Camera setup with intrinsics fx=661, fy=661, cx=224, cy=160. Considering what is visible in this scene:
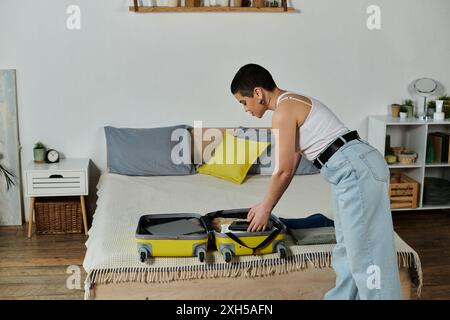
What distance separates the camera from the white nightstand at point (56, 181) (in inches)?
175

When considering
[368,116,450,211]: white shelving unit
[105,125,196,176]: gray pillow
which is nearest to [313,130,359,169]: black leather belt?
[105,125,196,176]: gray pillow

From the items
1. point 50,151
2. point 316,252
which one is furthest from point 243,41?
point 316,252

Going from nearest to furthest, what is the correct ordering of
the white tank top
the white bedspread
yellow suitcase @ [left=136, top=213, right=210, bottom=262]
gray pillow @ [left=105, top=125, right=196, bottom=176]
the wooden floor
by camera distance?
1. the white tank top
2. yellow suitcase @ [left=136, top=213, right=210, bottom=262]
3. the white bedspread
4. the wooden floor
5. gray pillow @ [left=105, top=125, right=196, bottom=176]

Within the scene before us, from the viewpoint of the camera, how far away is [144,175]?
4.55 metres

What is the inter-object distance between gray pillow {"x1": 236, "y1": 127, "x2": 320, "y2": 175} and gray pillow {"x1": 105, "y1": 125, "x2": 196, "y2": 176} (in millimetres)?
422

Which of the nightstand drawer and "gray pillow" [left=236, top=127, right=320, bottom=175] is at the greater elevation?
"gray pillow" [left=236, top=127, right=320, bottom=175]

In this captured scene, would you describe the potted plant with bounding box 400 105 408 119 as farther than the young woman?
Yes

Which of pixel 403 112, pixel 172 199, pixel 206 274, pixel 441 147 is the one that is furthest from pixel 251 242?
pixel 441 147

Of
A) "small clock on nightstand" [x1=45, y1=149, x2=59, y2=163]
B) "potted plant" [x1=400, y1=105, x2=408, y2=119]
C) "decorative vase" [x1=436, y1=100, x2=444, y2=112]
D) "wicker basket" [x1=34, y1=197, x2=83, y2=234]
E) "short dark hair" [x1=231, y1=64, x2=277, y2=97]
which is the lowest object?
"wicker basket" [x1=34, y1=197, x2=83, y2=234]

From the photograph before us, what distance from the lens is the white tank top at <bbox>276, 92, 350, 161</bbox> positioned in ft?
9.09

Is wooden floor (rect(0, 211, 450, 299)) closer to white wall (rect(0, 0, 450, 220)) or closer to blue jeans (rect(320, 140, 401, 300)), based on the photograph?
white wall (rect(0, 0, 450, 220))

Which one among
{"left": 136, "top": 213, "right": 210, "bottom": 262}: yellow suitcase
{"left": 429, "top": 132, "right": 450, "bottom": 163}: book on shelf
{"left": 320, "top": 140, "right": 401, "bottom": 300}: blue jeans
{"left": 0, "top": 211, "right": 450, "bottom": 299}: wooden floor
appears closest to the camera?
{"left": 320, "top": 140, "right": 401, "bottom": 300}: blue jeans

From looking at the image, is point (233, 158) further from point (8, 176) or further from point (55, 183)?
point (8, 176)

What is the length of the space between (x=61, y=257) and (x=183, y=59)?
1644mm
